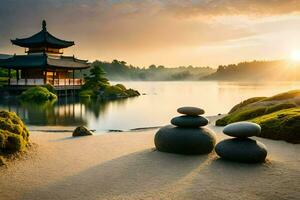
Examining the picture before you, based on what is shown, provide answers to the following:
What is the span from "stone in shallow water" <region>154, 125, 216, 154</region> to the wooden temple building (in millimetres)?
38167

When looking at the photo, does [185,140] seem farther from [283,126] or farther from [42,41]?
[42,41]

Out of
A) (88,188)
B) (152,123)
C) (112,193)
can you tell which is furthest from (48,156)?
(152,123)

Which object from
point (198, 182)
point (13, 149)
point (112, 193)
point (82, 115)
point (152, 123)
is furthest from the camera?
point (82, 115)

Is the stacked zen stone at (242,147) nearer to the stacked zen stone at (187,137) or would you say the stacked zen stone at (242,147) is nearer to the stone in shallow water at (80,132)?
the stacked zen stone at (187,137)

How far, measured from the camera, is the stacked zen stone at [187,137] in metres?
10.3

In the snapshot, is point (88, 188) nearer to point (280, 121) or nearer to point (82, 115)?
point (280, 121)

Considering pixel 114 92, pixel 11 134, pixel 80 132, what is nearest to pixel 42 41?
pixel 114 92

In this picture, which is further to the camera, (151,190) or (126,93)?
(126,93)

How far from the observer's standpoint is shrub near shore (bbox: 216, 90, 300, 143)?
1266cm

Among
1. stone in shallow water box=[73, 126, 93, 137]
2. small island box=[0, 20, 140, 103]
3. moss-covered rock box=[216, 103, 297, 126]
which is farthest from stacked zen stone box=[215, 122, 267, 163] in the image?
small island box=[0, 20, 140, 103]

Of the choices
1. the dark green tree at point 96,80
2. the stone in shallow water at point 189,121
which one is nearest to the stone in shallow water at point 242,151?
the stone in shallow water at point 189,121

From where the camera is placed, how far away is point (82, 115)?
28.8 meters

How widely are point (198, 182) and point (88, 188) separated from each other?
2.62 m

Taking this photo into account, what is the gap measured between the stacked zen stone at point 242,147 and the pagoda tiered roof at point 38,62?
1589 inches
